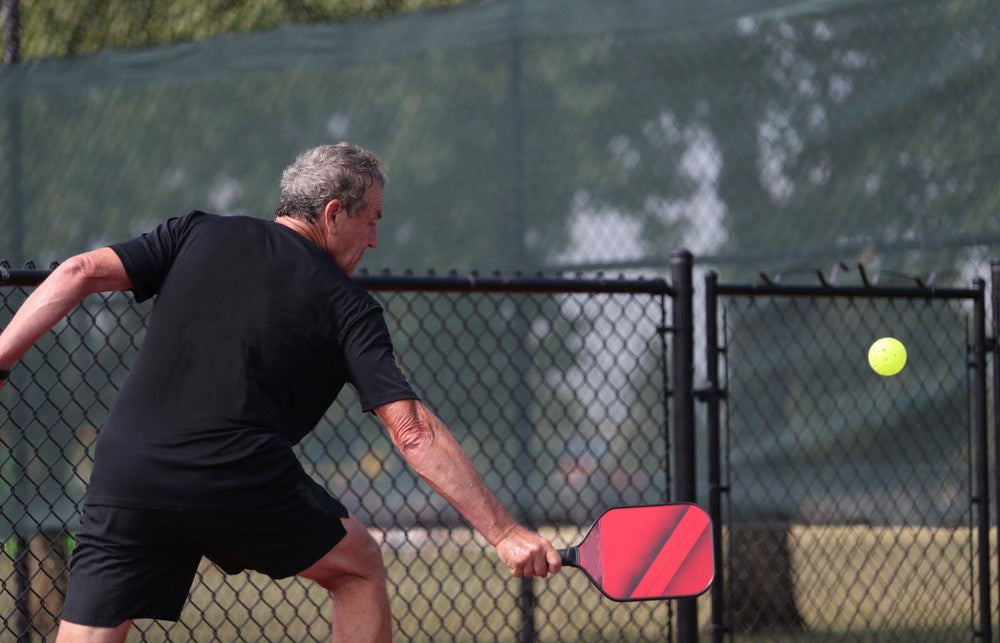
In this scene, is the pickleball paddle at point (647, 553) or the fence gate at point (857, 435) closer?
the pickleball paddle at point (647, 553)

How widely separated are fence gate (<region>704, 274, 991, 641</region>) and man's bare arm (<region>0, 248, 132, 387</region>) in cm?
256

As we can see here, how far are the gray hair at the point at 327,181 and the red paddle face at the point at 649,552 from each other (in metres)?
0.88

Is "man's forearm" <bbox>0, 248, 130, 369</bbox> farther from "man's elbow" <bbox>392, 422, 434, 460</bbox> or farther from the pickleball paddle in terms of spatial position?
the pickleball paddle

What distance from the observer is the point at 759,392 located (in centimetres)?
514

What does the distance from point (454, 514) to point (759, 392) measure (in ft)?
4.32

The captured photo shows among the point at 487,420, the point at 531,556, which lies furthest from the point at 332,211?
the point at 487,420

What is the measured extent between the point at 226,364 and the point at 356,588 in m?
0.60

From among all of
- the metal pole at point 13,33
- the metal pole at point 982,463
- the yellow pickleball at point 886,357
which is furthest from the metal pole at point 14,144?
the metal pole at point 982,463

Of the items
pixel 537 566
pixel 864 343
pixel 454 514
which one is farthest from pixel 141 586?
pixel 864 343

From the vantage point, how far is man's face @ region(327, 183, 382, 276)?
Answer: 9.26ft

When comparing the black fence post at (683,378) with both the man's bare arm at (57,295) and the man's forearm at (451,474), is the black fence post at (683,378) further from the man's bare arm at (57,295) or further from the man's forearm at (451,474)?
the man's bare arm at (57,295)

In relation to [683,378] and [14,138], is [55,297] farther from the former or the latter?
[14,138]

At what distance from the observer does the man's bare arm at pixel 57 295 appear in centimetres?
250

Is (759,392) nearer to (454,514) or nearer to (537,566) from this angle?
(454,514)
